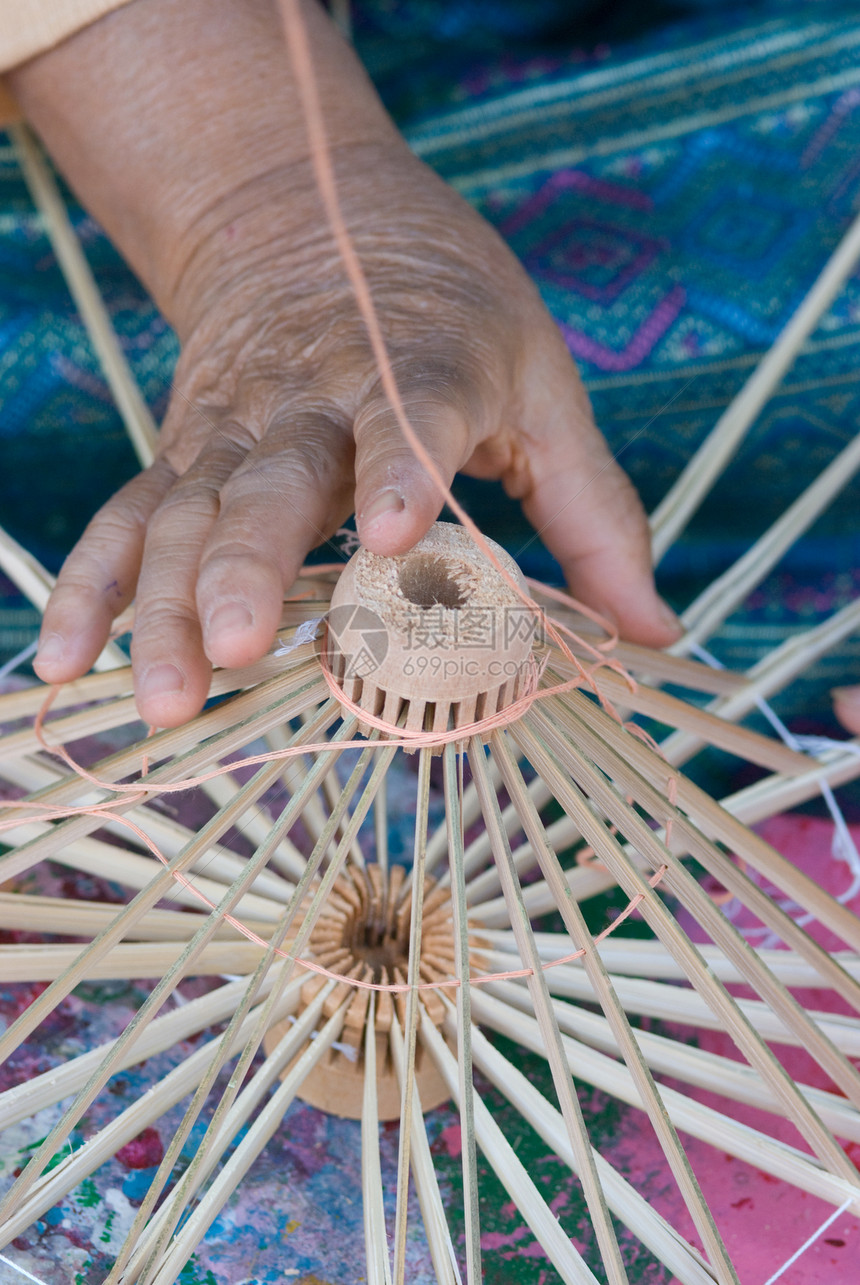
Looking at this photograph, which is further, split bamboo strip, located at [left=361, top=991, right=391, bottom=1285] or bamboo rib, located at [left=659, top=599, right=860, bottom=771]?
bamboo rib, located at [left=659, top=599, right=860, bottom=771]

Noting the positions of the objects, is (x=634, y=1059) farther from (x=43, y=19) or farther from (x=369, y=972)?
(x=43, y=19)

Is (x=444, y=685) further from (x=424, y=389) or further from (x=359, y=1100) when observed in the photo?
(x=359, y=1100)

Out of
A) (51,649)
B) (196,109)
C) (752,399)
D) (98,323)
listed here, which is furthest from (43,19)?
(752,399)

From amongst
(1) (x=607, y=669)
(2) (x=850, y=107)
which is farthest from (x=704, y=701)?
(2) (x=850, y=107)

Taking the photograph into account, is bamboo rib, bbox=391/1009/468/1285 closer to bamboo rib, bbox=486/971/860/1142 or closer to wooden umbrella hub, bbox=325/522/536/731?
bamboo rib, bbox=486/971/860/1142

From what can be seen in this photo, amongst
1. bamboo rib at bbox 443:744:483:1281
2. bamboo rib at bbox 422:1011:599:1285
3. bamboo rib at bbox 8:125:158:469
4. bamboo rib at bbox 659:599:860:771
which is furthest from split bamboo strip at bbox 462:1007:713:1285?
bamboo rib at bbox 8:125:158:469

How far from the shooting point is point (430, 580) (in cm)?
63

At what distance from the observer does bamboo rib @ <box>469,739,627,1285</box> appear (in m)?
0.57

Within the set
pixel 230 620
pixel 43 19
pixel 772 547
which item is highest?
pixel 43 19

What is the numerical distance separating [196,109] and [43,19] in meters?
0.18

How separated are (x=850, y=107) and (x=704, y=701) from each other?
2.78 ft

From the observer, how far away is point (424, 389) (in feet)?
2.42

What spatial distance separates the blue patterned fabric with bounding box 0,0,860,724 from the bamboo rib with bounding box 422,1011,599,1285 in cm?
79

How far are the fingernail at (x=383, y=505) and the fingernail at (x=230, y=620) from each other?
0.09 metres
